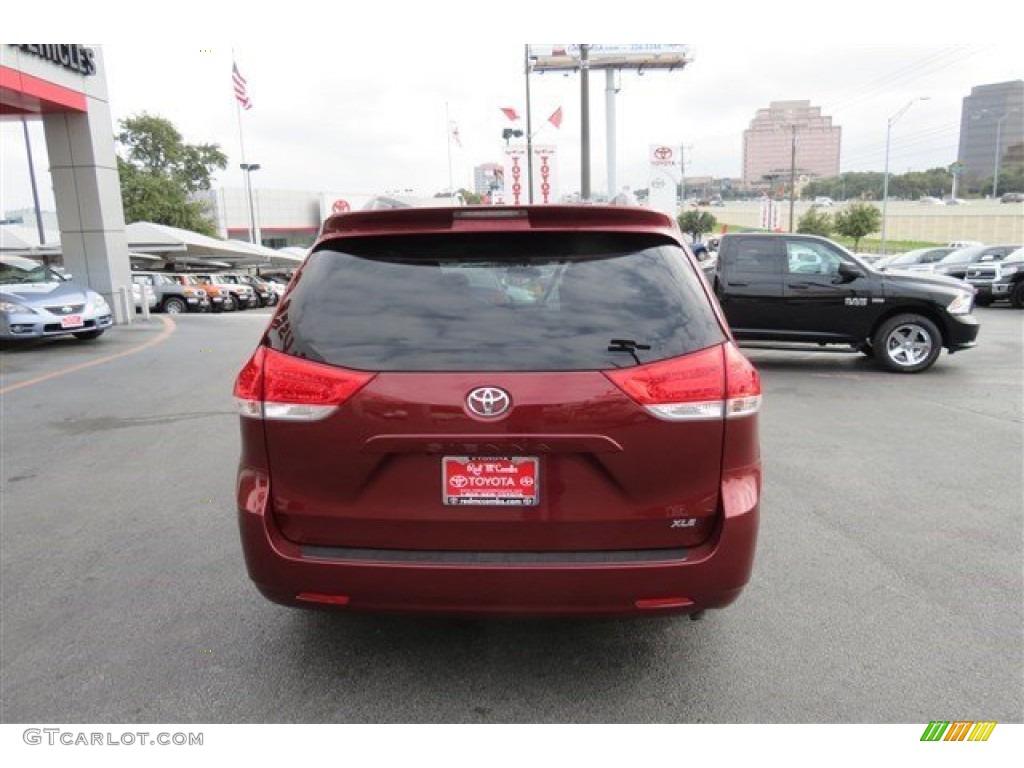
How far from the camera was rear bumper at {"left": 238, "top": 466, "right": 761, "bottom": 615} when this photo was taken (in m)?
2.51

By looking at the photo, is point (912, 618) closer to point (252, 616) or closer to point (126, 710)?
point (252, 616)

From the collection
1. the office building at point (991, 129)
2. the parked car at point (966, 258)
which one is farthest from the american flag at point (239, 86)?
the office building at point (991, 129)

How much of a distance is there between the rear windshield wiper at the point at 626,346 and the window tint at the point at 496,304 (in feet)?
0.04

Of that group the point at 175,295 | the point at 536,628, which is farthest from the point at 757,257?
the point at 175,295

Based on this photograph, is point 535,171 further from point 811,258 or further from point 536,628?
point 536,628

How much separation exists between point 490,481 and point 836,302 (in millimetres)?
8723

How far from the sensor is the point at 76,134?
54.3ft

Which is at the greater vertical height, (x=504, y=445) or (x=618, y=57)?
(x=618, y=57)

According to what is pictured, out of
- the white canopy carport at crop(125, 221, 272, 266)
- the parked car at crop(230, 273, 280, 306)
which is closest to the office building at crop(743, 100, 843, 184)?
the white canopy carport at crop(125, 221, 272, 266)

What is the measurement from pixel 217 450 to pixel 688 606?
4792mm

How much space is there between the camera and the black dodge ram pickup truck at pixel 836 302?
9719 mm

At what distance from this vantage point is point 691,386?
2502 millimetres

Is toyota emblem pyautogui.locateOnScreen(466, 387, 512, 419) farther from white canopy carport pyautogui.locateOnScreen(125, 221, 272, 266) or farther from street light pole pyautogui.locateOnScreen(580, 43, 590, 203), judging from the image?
white canopy carport pyautogui.locateOnScreen(125, 221, 272, 266)

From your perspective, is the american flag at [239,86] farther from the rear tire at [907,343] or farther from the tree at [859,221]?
the tree at [859,221]
